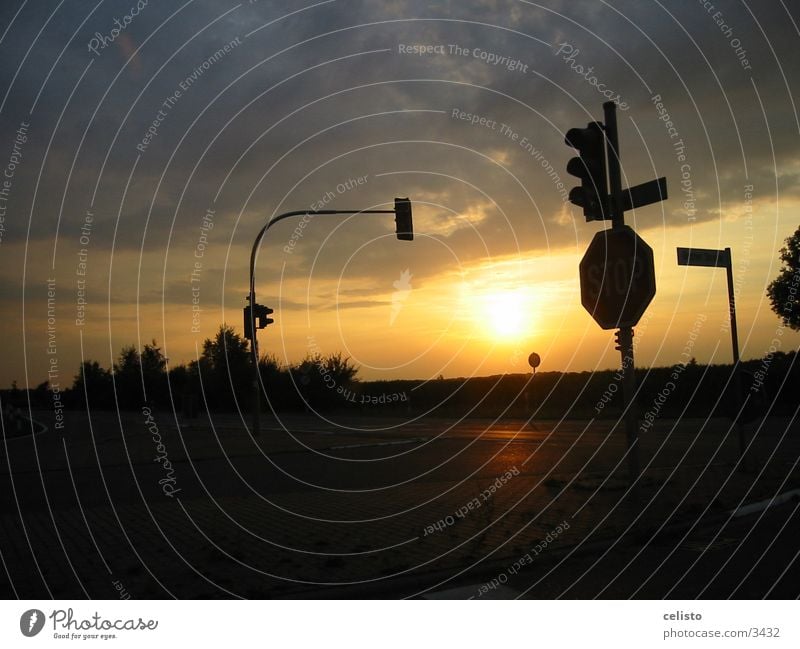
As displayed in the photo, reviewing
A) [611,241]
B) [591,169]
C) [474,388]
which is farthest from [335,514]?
[474,388]

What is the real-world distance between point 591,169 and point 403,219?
11818 mm

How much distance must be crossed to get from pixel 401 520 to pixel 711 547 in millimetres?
3061

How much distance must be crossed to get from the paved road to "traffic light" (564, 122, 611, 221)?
3.15m

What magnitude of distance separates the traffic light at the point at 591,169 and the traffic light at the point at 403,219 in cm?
1168

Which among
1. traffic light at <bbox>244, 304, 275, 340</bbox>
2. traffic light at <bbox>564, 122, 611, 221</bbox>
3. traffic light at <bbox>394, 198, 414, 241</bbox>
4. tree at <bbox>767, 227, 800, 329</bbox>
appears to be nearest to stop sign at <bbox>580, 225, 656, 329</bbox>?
A: traffic light at <bbox>564, 122, 611, 221</bbox>

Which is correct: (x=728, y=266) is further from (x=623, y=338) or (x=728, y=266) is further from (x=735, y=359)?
(x=623, y=338)

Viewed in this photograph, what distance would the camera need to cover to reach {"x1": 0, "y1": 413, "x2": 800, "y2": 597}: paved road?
5785mm

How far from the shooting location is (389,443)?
69.1ft

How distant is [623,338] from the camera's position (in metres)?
8.09

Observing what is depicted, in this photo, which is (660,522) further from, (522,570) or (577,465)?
(577,465)

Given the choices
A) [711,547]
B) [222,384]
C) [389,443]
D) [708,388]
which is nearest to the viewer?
[711,547]

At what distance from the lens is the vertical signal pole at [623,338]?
8047mm
